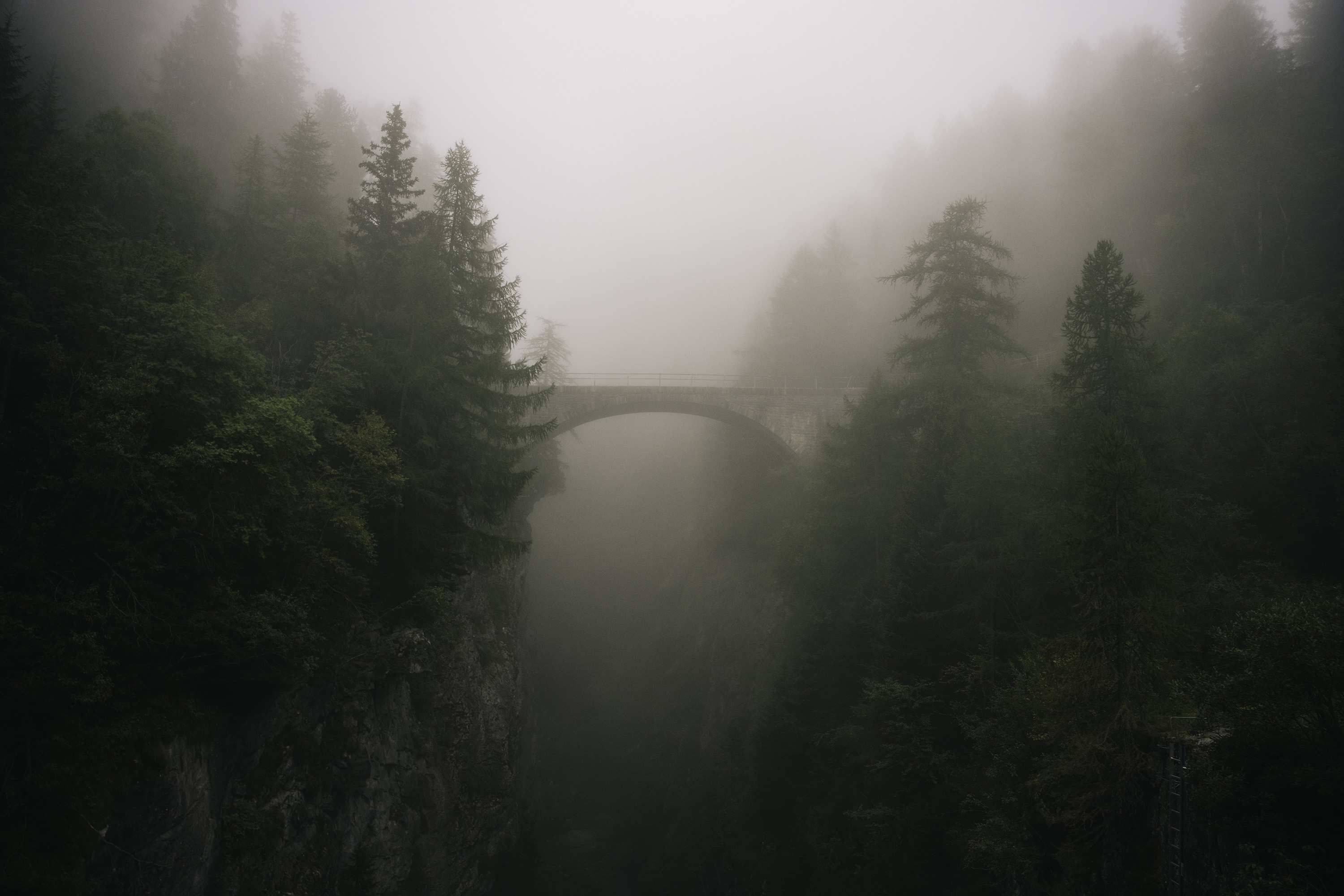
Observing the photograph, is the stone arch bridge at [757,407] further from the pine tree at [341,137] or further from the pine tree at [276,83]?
the pine tree at [276,83]

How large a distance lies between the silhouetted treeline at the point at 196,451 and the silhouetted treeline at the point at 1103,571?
11959 mm

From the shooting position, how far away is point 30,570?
8523 mm

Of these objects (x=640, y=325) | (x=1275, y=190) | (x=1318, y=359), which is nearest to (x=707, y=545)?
(x=1318, y=359)

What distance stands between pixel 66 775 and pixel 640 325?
271 ft

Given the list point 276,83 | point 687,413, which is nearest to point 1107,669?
point 687,413

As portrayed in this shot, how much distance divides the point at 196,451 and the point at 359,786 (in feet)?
31.4

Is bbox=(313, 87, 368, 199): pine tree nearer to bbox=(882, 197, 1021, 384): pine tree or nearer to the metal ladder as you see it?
bbox=(882, 197, 1021, 384): pine tree

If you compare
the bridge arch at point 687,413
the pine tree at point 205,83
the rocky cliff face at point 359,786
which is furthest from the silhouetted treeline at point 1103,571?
the pine tree at point 205,83

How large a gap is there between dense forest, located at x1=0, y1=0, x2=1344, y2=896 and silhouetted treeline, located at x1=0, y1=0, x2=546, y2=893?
82 millimetres

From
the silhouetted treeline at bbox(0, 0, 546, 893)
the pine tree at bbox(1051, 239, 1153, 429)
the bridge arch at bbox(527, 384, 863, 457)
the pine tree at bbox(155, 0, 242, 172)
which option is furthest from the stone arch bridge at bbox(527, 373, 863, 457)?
the pine tree at bbox(155, 0, 242, 172)

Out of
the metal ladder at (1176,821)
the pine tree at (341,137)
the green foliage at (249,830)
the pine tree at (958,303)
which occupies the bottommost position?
the green foliage at (249,830)

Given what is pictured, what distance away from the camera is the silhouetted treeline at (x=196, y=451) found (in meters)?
8.58

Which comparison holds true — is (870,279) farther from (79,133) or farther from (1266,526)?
(79,133)

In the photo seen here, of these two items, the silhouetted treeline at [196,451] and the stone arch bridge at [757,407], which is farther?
the stone arch bridge at [757,407]
